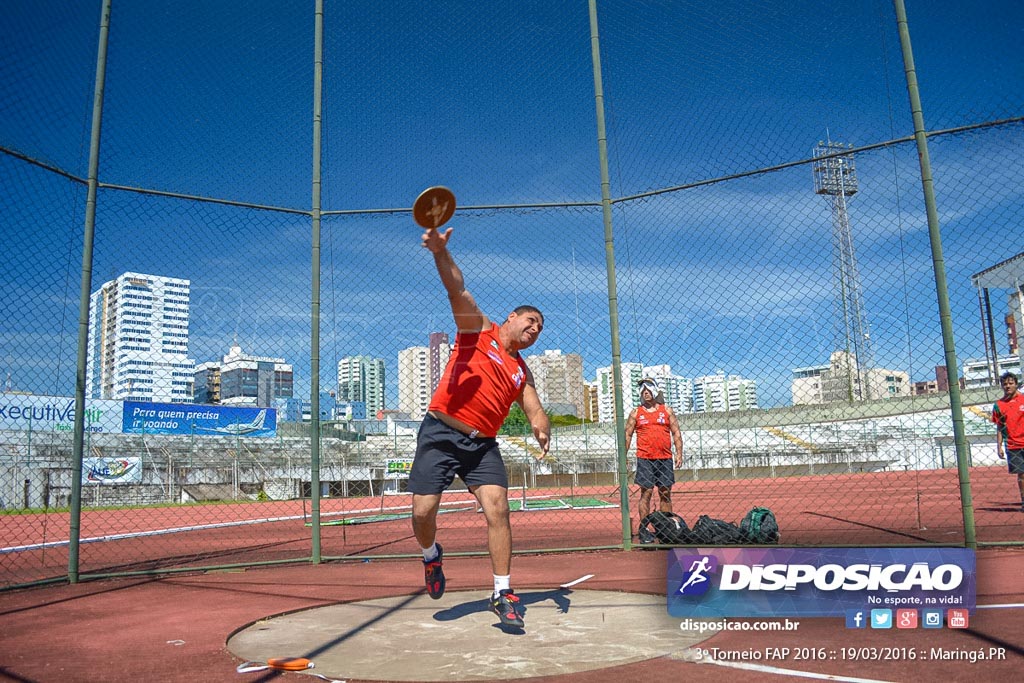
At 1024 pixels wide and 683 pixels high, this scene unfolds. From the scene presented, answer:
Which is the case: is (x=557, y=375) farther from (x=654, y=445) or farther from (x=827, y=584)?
(x=827, y=584)

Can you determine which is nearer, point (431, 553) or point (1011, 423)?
point (431, 553)

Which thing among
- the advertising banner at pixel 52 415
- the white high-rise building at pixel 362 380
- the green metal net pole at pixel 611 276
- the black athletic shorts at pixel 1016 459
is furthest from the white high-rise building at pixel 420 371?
the advertising banner at pixel 52 415

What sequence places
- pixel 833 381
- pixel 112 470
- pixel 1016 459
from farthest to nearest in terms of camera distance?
pixel 112 470, pixel 1016 459, pixel 833 381

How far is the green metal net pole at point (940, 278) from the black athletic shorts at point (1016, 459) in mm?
3757

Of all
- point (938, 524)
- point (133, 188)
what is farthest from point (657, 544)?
point (133, 188)

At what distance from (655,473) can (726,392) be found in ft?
4.15

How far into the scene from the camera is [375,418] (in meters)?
12.3

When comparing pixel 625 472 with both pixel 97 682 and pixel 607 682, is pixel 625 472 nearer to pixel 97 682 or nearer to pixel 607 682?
pixel 607 682

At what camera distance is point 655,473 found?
8875 millimetres

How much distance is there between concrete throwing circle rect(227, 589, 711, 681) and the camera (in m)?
3.69

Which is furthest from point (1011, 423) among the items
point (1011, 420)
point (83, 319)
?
point (83, 319)

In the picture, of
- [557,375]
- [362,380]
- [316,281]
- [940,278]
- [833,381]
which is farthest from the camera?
[362,380]

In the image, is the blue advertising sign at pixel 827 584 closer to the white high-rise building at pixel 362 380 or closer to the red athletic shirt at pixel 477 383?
the red athletic shirt at pixel 477 383

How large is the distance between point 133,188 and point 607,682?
6.53 meters
